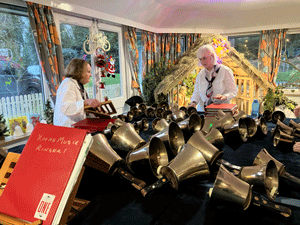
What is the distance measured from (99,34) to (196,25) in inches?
138

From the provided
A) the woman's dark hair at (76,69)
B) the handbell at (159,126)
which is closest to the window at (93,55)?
the woman's dark hair at (76,69)

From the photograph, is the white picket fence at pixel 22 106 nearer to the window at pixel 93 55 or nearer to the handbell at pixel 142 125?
the window at pixel 93 55

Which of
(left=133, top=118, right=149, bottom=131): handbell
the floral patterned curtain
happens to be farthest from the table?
the floral patterned curtain

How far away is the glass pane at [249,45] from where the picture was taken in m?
6.98

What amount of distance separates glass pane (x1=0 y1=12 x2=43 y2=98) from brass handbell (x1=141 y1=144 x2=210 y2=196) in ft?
10.4

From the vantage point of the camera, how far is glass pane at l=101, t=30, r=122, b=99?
16.8 ft

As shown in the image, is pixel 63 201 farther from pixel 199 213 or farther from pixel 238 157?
pixel 238 157

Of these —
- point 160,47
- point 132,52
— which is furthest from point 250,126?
point 160,47

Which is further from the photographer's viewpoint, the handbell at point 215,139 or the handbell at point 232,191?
the handbell at point 215,139

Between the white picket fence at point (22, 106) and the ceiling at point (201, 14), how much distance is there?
1890 millimetres

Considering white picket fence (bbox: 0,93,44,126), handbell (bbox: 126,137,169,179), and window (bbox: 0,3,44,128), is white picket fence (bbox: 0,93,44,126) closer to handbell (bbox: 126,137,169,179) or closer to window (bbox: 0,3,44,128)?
window (bbox: 0,3,44,128)

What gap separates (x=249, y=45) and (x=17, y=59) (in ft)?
21.5

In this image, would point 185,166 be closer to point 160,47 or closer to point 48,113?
point 48,113

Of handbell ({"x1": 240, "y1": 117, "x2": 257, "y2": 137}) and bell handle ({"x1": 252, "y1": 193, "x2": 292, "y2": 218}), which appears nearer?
bell handle ({"x1": 252, "y1": 193, "x2": 292, "y2": 218})
